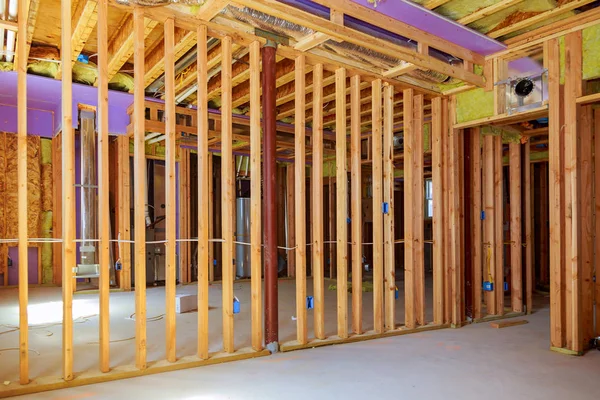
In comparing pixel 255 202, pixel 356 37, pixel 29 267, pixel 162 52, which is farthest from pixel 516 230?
pixel 29 267

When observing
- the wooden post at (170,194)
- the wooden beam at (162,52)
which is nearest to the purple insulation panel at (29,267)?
the wooden beam at (162,52)

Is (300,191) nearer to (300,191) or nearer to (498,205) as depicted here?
(300,191)

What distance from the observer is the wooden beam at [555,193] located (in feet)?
12.6

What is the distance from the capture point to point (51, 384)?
2.84 meters

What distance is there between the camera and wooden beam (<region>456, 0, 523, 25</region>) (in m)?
3.51

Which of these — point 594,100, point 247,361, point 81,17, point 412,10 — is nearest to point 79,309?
point 247,361

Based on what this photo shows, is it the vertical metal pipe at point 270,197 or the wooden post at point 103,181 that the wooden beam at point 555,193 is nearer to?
the vertical metal pipe at point 270,197

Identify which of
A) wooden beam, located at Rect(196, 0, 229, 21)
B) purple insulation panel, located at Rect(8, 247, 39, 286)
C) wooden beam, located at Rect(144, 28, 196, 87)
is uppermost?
wooden beam, located at Rect(144, 28, 196, 87)

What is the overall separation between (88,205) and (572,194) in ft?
15.8

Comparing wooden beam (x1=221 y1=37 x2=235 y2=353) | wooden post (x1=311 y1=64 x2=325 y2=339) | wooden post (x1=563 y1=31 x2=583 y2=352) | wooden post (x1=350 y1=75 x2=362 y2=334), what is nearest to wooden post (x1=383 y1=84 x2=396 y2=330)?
wooden post (x1=350 y1=75 x2=362 y2=334)

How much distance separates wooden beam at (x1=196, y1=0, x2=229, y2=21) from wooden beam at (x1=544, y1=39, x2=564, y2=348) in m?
2.97

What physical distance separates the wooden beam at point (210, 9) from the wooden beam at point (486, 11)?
7.01ft

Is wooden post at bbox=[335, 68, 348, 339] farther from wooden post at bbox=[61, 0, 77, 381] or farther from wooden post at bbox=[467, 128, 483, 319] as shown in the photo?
wooden post at bbox=[61, 0, 77, 381]

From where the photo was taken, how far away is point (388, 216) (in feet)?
14.6
